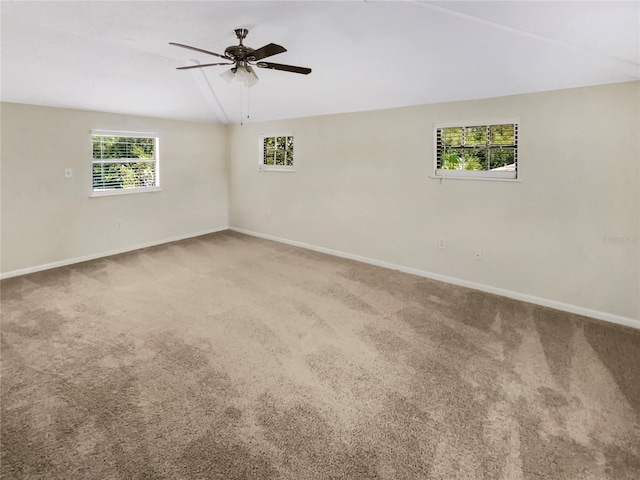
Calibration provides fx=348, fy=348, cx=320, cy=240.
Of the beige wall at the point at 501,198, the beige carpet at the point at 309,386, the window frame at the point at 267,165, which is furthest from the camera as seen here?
the window frame at the point at 267,165

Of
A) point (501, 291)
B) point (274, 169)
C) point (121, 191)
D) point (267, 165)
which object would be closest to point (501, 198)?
point (501, 291)

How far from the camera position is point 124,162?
537 cm

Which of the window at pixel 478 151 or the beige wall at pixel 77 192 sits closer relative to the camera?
the window at pixel 478 151

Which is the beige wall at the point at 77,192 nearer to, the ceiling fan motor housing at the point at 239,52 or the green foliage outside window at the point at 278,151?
the green foliage outside window at the point at 278,151

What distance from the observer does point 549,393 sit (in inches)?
87.7

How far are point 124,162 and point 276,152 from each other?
2.38 metres

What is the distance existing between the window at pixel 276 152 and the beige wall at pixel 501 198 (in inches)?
9.0

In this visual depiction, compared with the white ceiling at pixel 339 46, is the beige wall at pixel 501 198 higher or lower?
lower

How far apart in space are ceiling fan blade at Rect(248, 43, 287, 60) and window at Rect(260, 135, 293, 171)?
302 cm

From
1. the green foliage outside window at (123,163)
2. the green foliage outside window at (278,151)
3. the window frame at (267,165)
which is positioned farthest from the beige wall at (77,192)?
the green foliage outside window at (278,151)

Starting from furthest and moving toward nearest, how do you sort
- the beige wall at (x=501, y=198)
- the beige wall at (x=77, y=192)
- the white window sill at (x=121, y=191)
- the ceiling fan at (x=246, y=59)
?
the white window sill at (x=121, y=191), the beige wall at (x=77, y=192), the beige wall at (x=501, y=198), the ceiling fan at (x=246, y=59)

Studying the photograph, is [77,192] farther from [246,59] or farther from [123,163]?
[246,59]

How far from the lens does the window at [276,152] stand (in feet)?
19.1

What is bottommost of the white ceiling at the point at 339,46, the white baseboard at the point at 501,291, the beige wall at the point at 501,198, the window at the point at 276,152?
the white baseboard at the point at 501,291
